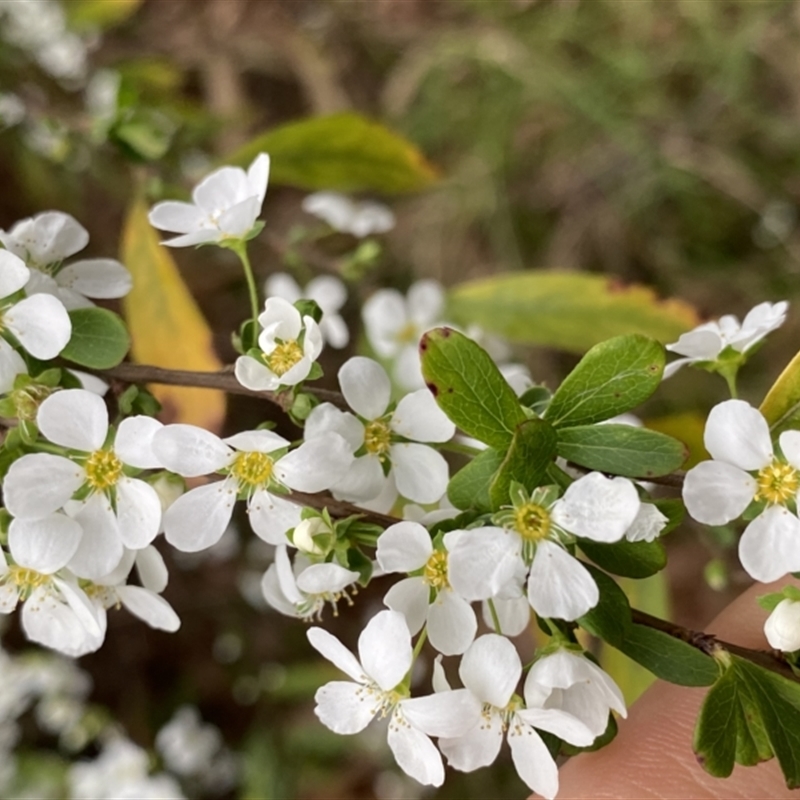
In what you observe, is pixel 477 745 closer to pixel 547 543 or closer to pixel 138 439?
pixel 547 543

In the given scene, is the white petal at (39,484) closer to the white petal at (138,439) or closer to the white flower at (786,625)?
the white petal at (138,439)

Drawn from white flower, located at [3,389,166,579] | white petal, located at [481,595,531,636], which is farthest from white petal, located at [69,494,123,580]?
white petal, located at [481,595,531,636]

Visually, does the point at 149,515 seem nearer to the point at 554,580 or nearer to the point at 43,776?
the point at 554,580

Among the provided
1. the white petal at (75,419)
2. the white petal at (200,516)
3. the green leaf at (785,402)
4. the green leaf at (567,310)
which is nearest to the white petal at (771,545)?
the green leaf at (785,402)

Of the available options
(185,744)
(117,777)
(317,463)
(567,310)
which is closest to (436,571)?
(317,463)

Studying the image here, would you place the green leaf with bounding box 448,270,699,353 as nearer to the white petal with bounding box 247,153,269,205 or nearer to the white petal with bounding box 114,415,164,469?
the white petal with bounding box 247,153,269,205

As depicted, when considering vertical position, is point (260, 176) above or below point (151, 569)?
above

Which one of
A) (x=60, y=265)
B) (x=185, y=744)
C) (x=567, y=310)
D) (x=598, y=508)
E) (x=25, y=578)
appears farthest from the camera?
(x=185, y=744)

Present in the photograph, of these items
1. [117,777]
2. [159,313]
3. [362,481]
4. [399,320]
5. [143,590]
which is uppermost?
[362,481]
